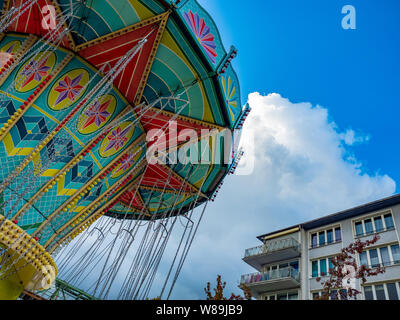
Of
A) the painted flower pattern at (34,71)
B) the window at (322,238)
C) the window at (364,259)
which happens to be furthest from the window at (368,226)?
the painted flower pattern at (34,71)

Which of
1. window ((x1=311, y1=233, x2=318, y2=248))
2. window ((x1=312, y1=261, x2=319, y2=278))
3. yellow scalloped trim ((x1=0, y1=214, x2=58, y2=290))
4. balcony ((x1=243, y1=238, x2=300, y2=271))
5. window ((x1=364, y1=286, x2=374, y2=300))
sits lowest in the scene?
yellow scalloped trim ((x1=0, y1=214, x2=58, y2=290))

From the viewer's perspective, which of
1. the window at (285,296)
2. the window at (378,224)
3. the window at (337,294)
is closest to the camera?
the window at (337,294)

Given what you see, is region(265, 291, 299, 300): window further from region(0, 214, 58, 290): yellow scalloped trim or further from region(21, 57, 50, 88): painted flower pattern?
region(21, 57, 50, 88): painted flower pattern

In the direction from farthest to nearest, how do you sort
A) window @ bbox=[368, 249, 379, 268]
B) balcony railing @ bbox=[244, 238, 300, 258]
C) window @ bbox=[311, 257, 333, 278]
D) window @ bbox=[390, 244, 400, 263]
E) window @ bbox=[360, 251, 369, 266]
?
1. balcony railing @ bbox=[244, 238, 300, 258]
2. window @ bbox=[311, 257, 333, 278]
3. window @ bbox=[360, 251, 369, 266]
4. window @ bbox=[368, 249, 379, 268]
5. window @ bbox=[390, 244, 400, 263]

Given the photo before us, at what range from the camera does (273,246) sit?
71.2 ft

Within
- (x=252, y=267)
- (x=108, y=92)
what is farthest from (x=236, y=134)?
(x=252, y=267)

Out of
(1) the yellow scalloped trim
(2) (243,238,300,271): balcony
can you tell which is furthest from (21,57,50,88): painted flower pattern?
(2) (243,238,300,271): balcony

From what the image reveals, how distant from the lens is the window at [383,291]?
1555 cm

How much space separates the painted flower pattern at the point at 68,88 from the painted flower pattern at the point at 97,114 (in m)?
0.67

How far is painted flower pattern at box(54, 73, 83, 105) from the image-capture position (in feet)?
31.7

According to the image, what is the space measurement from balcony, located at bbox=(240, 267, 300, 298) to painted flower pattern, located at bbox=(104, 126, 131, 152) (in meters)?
12.7

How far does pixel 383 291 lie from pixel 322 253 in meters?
4.12

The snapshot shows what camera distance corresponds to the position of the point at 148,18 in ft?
27.6

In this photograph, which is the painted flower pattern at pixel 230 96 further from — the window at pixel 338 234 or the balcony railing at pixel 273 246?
the window at pixel 338 234
